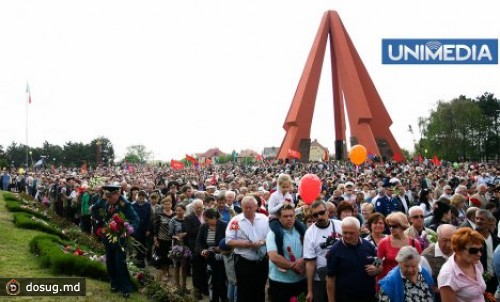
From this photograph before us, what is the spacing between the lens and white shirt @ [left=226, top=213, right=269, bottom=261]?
5.15 m

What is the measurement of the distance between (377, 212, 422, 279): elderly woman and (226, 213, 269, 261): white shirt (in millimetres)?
1379

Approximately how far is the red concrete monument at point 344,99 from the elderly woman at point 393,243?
26562 millimetres

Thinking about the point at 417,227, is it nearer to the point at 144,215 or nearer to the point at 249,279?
the point at 249,279

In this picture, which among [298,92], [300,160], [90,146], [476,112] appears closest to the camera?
[300,160]

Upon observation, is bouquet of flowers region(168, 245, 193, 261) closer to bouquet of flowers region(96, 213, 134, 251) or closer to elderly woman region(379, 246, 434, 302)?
bouquet of flowers region(96, 213, 134, 251)

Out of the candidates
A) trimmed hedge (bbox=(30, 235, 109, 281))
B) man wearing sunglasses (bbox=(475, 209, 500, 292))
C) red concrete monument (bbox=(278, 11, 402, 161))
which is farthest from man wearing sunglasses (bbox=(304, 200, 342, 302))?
red concrete monument (bbox=(278, 11, 402, 161))

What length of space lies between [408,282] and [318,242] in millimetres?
1055

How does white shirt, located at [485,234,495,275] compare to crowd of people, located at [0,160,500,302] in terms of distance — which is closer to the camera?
crowd of people, located at [0,160,500,302]

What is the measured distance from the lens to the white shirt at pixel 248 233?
16.9 feet

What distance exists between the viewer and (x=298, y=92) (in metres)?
34.2

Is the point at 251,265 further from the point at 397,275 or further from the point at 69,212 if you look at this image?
the point at 69,212

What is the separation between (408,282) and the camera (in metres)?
3.49

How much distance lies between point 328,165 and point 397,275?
2240 cm

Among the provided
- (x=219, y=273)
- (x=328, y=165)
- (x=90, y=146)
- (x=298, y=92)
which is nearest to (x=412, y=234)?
(x=219, y=273)
